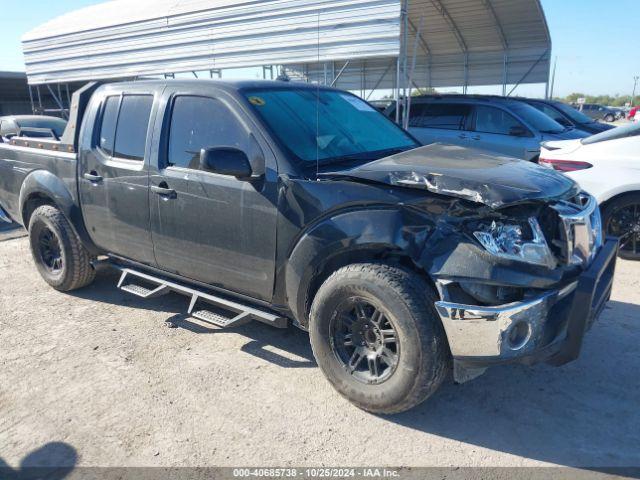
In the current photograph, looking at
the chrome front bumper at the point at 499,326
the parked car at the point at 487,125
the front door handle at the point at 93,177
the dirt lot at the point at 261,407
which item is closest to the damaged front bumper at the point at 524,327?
the chrome front bumper at the point at 499,326

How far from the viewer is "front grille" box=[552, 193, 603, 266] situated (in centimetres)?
280

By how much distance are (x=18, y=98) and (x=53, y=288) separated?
94.6ft

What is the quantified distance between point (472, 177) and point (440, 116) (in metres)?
7.60

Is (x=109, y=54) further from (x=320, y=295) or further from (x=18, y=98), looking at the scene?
(x=18, y=98)

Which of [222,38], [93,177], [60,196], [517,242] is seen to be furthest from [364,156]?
[222,38]

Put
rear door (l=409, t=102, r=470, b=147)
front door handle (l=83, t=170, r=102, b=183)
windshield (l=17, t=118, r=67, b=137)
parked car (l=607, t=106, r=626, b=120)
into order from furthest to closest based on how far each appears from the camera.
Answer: parked car (l=607, t=106, r=626, b=120)
windshield (l=17, t=118, r=67, b=137)
rear door (l=409, t=102, r=470, b=147)
front door handle (l=83, t=170, r=102, b=183)

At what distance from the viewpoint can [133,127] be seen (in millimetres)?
4180

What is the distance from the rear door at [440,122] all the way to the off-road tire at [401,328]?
7036mm

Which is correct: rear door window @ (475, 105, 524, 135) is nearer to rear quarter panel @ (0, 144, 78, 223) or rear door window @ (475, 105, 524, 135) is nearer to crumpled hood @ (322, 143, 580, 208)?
crumpled hood @ (322, 143, 580, 208)

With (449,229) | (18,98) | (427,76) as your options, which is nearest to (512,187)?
(449,229)

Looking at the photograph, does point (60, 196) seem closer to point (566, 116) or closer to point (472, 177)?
point (472, 177)

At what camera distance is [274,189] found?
10.7ft

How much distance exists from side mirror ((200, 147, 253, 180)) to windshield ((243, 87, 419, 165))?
0.29 metres

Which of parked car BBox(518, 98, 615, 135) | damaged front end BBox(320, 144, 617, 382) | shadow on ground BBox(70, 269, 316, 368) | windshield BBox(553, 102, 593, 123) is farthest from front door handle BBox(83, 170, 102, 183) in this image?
windshield BBox(553, 102, 593, 123)
